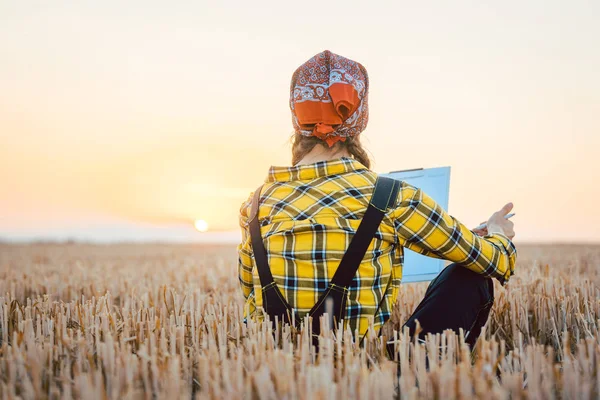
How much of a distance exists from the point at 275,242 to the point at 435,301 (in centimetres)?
78

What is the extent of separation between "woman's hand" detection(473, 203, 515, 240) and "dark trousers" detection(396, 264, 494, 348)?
0.30 meters

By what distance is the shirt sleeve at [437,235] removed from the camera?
239 cm

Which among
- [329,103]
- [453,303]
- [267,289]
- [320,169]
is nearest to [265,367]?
[267,289]

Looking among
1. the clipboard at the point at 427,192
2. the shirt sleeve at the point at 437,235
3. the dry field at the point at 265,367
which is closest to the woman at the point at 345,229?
the shirt sleeve at the point at 437,235

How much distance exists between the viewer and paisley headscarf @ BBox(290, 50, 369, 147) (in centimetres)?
248

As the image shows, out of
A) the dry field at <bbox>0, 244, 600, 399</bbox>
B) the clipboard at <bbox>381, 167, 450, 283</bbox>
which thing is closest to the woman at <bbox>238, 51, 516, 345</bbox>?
the dry field at <bbox>0, 244, 600, 399</bbox>

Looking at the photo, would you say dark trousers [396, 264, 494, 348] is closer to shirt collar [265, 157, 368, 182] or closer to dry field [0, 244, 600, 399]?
dry field [0, 244, 600, 399]

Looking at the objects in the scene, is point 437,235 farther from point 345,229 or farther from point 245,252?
point 245,252

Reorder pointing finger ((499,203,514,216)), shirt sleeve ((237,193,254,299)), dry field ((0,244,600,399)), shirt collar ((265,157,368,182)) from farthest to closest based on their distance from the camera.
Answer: pointing finger ((499,203,514,216)) → shirt sleeve ((237,193,254,299)) → shirt collar ((265,157,368,182)) → dry field ((0,244,600,399))

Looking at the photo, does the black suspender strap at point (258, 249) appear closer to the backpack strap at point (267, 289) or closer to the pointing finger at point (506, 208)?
the backpack strap at point (267, 289)

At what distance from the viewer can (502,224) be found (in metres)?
2.88

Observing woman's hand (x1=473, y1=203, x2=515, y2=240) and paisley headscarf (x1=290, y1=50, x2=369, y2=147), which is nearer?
paisley headscarf (x1=290, y1=50, x2=369, y2=147)

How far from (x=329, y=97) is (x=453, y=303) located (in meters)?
1.07

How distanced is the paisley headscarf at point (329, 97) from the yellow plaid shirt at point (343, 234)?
0.18 meters
